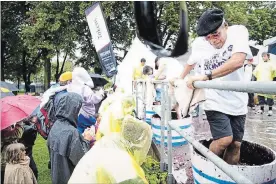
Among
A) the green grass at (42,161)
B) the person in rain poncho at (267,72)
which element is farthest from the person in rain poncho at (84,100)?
the person in rain poncho at (267,72)

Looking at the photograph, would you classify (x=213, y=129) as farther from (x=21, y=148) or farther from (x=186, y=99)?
A: (x=21, y=148)

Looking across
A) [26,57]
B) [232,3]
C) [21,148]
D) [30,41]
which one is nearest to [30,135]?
[21,148]

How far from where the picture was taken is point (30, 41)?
71.3ft

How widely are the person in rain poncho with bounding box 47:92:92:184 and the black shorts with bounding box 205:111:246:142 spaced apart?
1.15m

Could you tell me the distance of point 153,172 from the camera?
3168 mm

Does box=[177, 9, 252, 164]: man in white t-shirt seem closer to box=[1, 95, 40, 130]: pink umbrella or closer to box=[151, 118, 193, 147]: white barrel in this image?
box=[1, 95, 40, 130]: pink umbrella

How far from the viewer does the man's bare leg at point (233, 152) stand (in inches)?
102

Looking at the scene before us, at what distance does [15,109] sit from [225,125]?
2067 mm

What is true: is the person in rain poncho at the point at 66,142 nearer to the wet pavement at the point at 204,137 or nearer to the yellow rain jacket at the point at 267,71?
the wet pavement at the point at 204,137

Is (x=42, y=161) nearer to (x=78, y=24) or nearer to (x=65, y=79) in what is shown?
(x=65, y=79)

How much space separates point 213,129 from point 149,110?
390cm

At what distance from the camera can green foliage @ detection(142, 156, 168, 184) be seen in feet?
9.89

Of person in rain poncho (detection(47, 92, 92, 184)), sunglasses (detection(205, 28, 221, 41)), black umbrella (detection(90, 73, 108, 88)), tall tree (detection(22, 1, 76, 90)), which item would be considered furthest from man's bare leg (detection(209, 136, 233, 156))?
tall tree (detection(22, 1, 76, 90))

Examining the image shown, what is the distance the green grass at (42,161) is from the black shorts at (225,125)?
2896 millimetres
